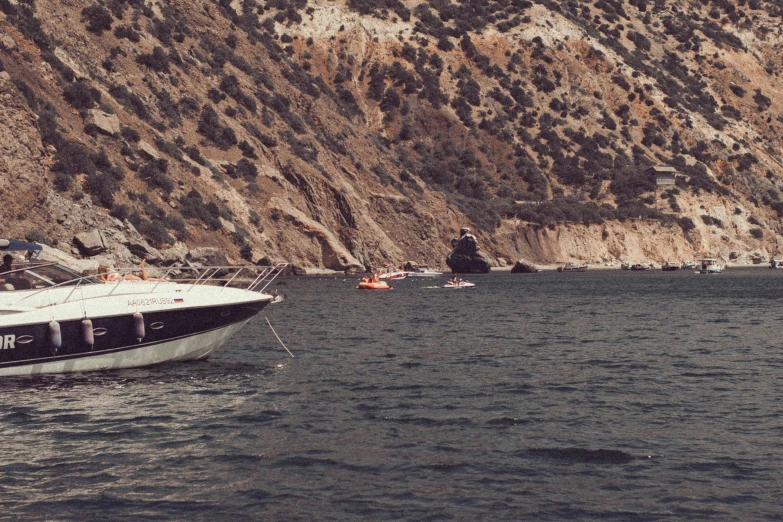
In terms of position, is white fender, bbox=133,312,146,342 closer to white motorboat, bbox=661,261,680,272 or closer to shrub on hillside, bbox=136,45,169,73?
shrub on hillside, bbox=136,45,169,73

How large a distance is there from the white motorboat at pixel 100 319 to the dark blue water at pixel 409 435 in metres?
0.52

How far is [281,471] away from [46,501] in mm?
3303

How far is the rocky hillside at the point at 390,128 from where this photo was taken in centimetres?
7219

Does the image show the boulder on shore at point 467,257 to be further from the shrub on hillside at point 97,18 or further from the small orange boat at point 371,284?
the shrub on hillside at point 97,18

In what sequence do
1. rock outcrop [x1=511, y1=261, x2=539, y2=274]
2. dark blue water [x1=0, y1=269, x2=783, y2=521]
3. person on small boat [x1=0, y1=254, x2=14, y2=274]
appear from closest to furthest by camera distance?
dark blue water [x1=0, y1=269, x2=783, y2=521] < person on small boat [x1=0, y1=254, x2=14, y2=274] < rock outcrop [x1=511, y1=261, x2=539, y2=274]

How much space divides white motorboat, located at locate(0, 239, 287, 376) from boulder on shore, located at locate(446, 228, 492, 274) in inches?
3217

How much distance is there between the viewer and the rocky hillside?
7219cm

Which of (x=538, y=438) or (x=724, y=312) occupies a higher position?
(x=538, y=438)

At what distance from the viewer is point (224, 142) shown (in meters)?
89.6

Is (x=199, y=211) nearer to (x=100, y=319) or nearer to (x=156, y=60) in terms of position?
(x=156, y=60)

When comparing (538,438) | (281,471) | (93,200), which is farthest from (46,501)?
(93,200)

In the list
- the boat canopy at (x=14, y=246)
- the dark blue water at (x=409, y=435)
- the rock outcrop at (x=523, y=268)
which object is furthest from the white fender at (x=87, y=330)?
the rock outcrop at (x=523, y=268)

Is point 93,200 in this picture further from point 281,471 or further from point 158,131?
point 281,471

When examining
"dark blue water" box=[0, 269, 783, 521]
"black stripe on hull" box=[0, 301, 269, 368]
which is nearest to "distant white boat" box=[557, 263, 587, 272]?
"dark blue water" box=[0, 269, 783, 521]
